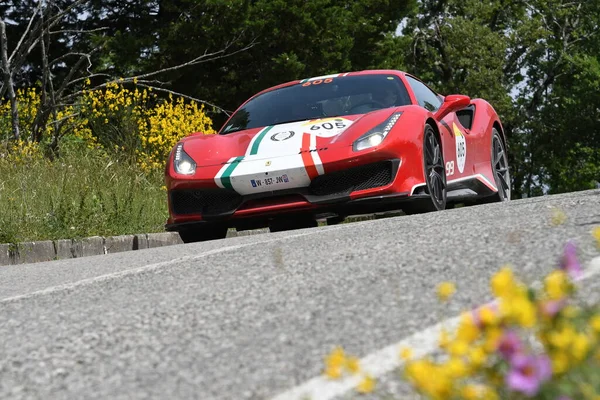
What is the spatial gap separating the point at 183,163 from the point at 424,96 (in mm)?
2379

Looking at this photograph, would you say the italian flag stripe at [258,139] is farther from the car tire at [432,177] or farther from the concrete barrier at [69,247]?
the concrete barrier at [69,247]

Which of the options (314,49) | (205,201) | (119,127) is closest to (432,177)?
(205,201)

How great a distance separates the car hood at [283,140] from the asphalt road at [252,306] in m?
2.30

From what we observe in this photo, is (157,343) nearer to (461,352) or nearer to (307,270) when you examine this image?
(307,270)

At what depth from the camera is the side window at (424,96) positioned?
963cm

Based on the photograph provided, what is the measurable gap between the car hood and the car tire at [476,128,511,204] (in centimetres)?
252

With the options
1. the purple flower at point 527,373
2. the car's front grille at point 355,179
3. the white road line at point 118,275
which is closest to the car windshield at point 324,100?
the car's front grille at point 355,179

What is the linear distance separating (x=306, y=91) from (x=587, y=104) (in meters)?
34.6

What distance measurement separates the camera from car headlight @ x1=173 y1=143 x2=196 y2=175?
8648mm

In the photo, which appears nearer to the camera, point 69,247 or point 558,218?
point 558,218

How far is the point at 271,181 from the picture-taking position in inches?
326

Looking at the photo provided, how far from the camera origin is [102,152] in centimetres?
1509

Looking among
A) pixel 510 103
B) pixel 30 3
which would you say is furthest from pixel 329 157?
pixel 510 103

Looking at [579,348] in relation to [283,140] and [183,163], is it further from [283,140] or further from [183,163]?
[183,163]
